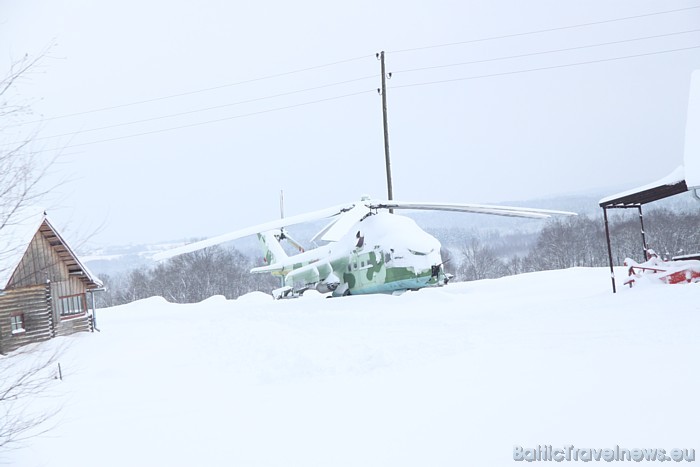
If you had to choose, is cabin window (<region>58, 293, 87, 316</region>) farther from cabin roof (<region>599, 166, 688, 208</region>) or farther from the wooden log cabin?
cabin roof (<region>599, 166, 688, 208</region>)

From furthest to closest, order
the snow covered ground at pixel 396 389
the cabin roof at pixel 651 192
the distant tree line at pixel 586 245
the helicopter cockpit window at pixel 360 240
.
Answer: the distant tree line at pixel 586 245, the helicopter cockpit window at pixel 360 240, the cabin roof at pixel 651 192, the snow covered ground at pixel 396 389

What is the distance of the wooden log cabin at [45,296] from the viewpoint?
15211mm

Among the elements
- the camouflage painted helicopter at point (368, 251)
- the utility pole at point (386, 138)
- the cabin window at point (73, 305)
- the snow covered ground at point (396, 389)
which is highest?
the utility pole at point (386, 138)

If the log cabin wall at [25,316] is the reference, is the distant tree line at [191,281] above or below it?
above

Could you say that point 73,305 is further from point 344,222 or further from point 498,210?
point 498,210

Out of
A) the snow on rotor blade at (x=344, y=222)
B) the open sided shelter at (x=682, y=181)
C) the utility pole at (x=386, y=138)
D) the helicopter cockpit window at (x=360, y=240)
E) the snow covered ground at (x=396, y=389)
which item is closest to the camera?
the snow covered ground at (x=396, y=389)

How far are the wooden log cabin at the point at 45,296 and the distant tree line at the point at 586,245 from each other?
39.4 metres

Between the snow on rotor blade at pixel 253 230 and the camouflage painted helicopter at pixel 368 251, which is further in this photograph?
the camouflage painted helicopter at pixel 368 251

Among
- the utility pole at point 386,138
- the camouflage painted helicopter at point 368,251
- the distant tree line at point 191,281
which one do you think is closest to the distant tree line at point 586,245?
the distant tree line at point 191,281

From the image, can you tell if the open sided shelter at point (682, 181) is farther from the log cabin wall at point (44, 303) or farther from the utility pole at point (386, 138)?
the log cabin wall at point (44, 303)

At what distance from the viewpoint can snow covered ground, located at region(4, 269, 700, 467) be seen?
5.55m

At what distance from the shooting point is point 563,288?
16.2 m

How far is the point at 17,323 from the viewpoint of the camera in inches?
627

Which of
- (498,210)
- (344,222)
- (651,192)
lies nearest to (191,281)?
(344,222)
